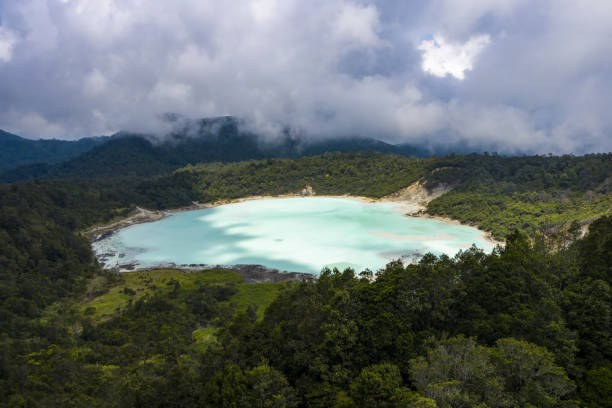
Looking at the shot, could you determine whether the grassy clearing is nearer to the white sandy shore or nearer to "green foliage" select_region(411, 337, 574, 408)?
"green foliage" select_region(411, 337, 574, 408)

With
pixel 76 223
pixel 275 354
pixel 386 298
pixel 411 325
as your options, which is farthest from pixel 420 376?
pixel 76 223

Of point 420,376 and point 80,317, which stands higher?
point 420,376

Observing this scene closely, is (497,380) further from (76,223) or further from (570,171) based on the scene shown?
(570,171)

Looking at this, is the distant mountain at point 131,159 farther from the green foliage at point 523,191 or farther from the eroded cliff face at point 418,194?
the green foliage at point 523,191

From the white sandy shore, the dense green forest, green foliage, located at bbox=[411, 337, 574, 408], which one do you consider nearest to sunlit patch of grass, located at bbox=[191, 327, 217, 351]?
the dense green forest

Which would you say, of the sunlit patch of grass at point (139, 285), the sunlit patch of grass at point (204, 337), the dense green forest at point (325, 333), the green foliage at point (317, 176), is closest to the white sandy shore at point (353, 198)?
the green foliage at point (317, 176)

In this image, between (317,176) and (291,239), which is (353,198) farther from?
(291,239)
